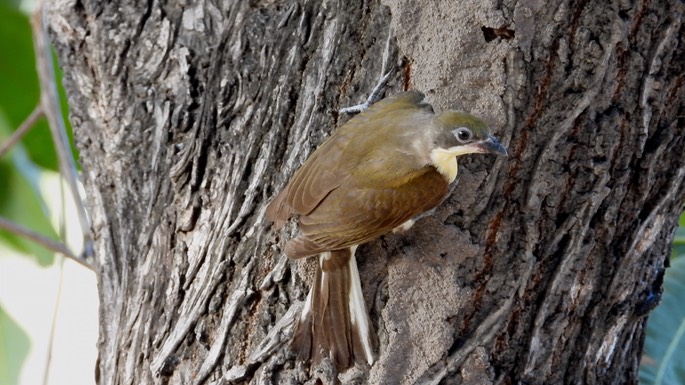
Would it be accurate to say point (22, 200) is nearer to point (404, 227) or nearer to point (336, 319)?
point (336, 319)

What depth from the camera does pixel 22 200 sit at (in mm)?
Result: 4328

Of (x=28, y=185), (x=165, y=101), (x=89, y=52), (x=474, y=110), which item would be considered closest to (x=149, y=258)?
Answer: (x=165, y=101)

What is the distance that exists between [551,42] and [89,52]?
1.48 meters

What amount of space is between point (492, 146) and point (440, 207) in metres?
0.25

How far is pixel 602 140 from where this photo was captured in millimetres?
2154

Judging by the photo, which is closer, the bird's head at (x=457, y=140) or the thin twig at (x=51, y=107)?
the bird's head at (x=457, y=140)

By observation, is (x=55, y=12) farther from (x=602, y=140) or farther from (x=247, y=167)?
(x=602, y=140)

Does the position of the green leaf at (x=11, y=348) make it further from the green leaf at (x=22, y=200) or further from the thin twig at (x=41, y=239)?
the thin twig at (x=41, y=239)

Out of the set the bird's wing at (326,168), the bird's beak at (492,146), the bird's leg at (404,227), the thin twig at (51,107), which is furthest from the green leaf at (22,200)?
the bird's beak at (492,146)

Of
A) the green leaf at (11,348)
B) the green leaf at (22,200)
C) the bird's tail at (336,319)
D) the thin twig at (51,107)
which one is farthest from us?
the green leaf at (11,348)

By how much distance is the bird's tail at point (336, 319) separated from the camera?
7.17ft

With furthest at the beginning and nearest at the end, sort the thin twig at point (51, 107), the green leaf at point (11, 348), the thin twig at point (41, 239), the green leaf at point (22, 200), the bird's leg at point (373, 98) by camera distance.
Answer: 1. the green leaf at point (11, 348)
2. the green leaf at point (22, 200)
3. the thin twig at point (51, 107)
4. the thin twig at point (41, 239)
5. the bird's leg at point (373, 98)

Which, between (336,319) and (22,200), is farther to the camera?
(22,200)

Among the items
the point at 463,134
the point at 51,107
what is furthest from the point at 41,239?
the point at 463,134
